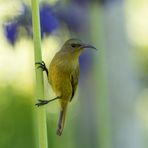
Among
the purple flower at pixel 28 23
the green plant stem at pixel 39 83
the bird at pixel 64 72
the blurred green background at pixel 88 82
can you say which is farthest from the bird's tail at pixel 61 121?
the blurred green background at pixel 88 82

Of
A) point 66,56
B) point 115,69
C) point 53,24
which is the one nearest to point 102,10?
point 53,24

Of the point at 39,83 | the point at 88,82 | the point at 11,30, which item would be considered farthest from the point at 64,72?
the point at 88,82

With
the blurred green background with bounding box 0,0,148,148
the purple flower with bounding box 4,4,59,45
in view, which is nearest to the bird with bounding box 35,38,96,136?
the purple flower with bounding box 4,4,59,45

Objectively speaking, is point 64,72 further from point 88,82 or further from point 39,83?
point 88,82

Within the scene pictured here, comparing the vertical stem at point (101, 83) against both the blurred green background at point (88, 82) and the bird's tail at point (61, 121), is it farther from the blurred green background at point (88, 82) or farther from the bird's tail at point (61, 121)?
the bird's tail at point (61, 121)

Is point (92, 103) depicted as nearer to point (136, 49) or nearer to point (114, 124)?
point (114, 124)

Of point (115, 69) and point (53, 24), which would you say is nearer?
point (53, 24)
